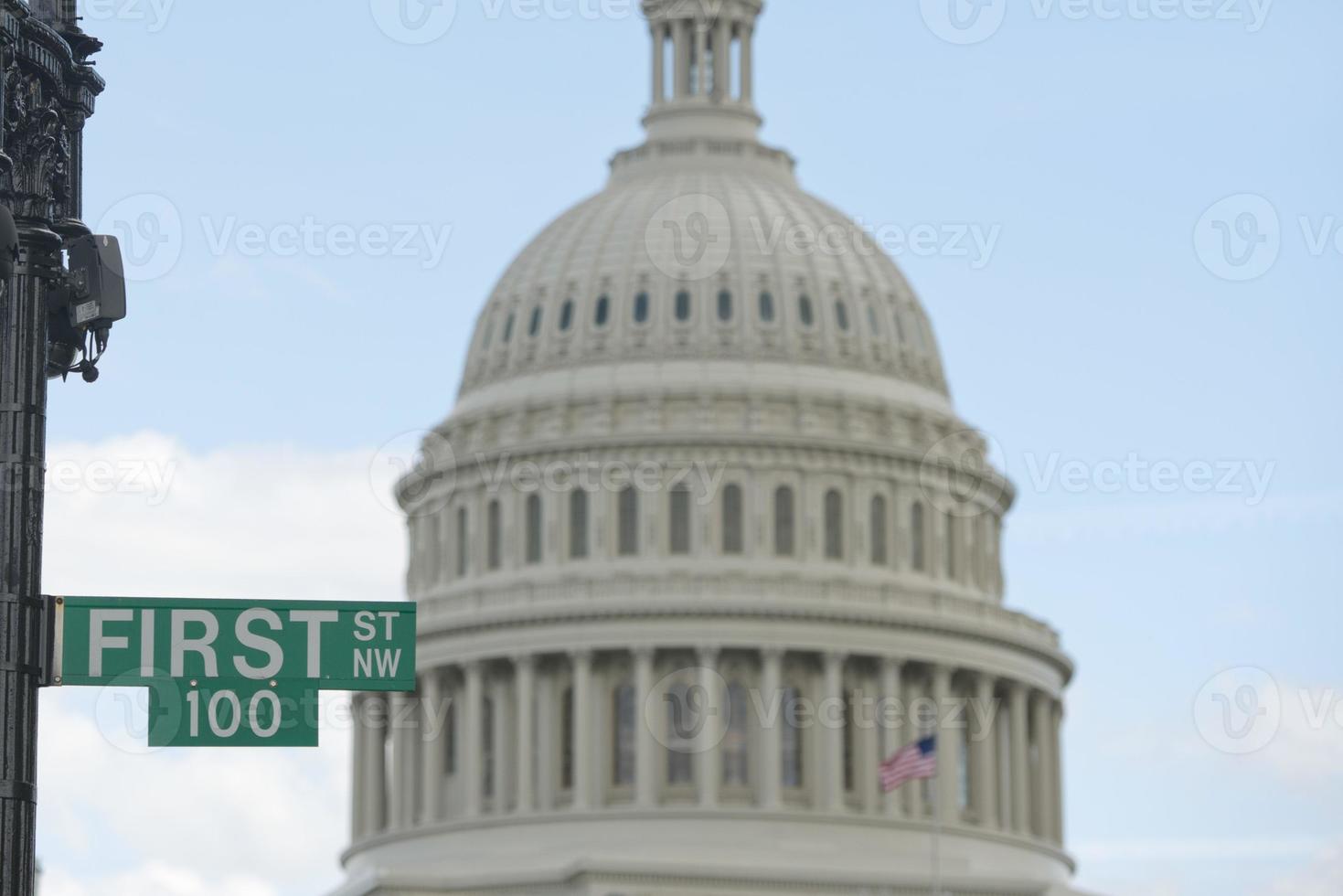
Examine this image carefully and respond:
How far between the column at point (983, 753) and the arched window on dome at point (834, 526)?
6855 millimetres

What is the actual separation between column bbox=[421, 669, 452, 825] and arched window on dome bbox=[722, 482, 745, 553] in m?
11.4

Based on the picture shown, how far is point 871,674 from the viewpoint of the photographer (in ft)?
433

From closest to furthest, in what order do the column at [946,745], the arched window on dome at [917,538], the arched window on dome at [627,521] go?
the column at [946,745] → the arched window on dome at [627,521] → the arched window on dome at [917,538]

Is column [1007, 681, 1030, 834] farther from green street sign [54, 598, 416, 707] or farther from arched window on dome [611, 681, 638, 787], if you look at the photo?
green street sign [54, 598, 416, 707]

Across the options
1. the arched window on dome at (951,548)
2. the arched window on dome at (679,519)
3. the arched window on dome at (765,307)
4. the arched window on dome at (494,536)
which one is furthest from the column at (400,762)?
the arched window on dome at (951,548)

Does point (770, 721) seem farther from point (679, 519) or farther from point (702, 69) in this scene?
point (702, 69)

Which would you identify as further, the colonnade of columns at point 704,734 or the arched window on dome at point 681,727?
the arched window on dome at point 681,727

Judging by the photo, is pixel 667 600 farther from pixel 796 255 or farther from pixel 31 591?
pixel 31 591

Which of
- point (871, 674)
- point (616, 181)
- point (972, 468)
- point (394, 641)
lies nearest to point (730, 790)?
point (871, 674)

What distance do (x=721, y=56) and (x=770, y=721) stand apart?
98.8ft

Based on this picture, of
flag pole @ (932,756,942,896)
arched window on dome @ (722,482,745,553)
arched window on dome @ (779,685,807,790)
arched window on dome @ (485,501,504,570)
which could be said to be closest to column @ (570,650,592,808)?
arched window on dome @ (485,501,504,570)

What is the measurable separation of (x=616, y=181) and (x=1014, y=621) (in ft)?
78.5

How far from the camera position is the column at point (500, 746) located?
A: 428 ft

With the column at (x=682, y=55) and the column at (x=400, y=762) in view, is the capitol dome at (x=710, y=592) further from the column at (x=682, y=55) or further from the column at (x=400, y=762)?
the column at (x=682, y=55)
